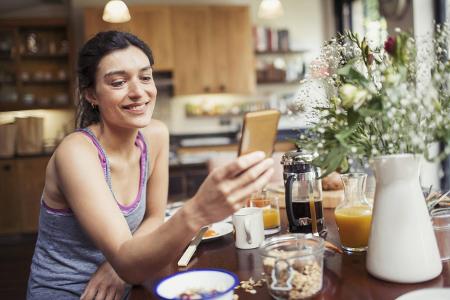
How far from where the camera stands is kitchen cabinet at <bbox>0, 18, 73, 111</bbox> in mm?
5746

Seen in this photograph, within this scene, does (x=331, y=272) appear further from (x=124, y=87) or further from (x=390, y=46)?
(x=124, y=87)

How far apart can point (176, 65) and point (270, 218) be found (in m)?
4.59

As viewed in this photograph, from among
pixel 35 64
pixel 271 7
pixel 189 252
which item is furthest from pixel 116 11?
pixel 35 64

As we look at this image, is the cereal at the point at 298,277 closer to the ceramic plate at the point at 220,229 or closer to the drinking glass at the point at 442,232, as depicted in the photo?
the drinking glass at the point at 442,232

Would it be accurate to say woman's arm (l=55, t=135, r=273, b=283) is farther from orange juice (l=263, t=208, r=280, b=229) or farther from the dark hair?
orange juice (l=263, t=208, r=280, b=229)

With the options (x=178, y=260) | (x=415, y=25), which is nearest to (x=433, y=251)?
(x=178, y=260)

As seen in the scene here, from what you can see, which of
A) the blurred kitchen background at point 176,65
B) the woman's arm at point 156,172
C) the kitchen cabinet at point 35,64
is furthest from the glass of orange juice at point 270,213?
the kitchen cabinet at point 35,64

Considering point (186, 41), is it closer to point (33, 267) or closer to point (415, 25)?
point (415, 25)

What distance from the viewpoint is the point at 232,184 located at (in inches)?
31.4

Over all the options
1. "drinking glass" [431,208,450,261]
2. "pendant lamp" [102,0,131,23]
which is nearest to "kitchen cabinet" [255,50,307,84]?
"pendant lamp" [102,0,131,23]

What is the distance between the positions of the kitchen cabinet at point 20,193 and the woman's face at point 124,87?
168 inches

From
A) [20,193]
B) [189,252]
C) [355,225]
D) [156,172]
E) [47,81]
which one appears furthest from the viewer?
[47,81]

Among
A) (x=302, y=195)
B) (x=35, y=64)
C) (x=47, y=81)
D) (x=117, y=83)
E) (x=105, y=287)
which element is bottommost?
(x=105, y=287)

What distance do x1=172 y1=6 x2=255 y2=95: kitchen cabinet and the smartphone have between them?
12.7ft
